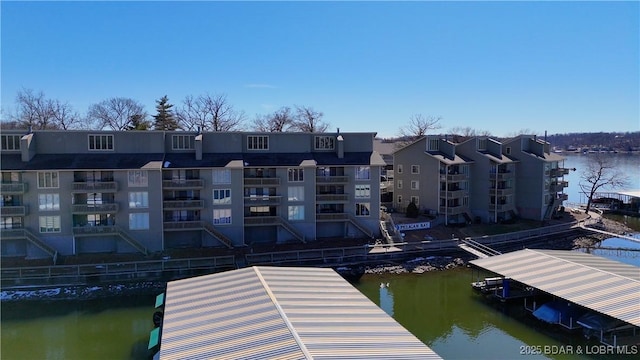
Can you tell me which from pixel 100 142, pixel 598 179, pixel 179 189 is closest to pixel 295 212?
pixel 179 189

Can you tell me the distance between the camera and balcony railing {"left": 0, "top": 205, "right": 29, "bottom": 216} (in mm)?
32700

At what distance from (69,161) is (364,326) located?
2774cm

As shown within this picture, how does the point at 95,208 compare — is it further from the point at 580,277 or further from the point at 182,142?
the point at 580,277

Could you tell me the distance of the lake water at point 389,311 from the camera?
897 inches

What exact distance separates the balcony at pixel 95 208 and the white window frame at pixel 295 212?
1336 centimetres

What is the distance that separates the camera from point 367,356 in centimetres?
1511

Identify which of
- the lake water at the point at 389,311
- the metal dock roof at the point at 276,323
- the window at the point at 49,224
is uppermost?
the window at the point at 49,224

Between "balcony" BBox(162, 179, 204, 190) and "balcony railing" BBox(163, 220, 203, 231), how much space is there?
8.94 ft

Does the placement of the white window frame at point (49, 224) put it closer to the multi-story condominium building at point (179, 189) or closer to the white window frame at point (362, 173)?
the multi-story condominium building at point (179, 189)

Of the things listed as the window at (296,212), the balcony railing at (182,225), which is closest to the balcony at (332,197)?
the window at (296,212)

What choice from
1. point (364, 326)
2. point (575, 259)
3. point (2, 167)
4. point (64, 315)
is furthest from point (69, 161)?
point (575, 259)

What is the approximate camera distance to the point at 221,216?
122 feet

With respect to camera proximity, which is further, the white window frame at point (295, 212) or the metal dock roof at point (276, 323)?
the white window frame at point (295, 212)

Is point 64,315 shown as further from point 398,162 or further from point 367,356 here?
point 398,162
